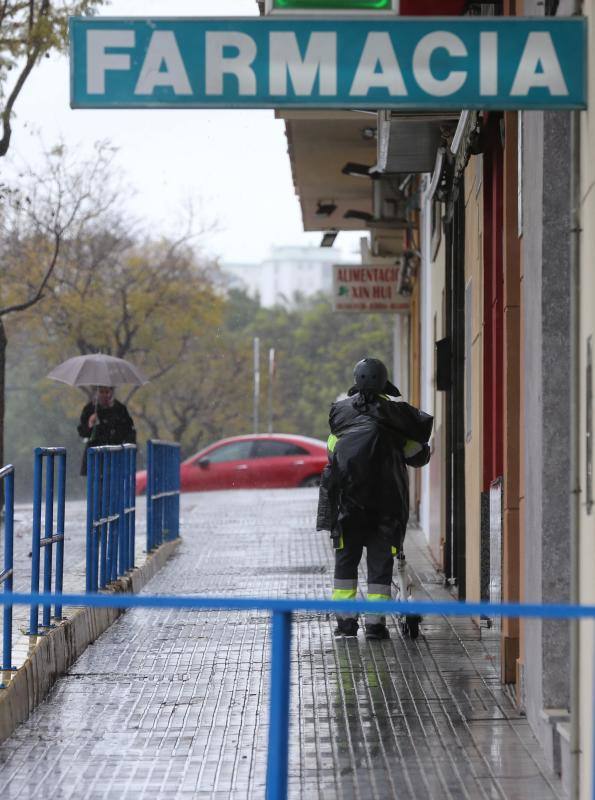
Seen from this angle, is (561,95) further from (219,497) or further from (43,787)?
(219,497)

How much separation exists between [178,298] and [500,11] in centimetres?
3845

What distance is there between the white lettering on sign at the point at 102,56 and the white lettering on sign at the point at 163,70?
0.07 metres

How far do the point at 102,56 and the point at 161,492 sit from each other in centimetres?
1096

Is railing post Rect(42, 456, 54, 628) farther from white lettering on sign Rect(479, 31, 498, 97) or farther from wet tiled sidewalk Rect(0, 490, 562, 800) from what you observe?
white lettering on sign Rect(479, 31, 498, 97)

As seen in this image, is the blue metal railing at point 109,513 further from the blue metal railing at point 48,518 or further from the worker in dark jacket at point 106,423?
the worker in dark jacket at point 106,423

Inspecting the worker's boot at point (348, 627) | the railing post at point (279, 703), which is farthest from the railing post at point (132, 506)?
the railing post at point (279, 703)

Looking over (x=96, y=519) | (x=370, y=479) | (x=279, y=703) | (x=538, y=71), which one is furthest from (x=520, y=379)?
(x=96, y=519)

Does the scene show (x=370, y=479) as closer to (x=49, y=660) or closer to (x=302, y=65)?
(x=49, y=660)

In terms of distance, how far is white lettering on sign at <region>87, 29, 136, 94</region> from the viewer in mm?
5230

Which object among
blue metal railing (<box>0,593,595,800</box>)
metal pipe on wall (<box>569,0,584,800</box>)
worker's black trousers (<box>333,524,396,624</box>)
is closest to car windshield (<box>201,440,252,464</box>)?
worker's black trousers (<box>333,524,396,624</box>)

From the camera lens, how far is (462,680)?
8.11 m

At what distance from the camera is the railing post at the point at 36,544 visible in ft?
26.5

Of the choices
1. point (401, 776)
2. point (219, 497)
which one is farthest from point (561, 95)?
point (219, 497)

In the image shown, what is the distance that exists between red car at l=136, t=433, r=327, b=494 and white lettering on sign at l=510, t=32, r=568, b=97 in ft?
88.9
